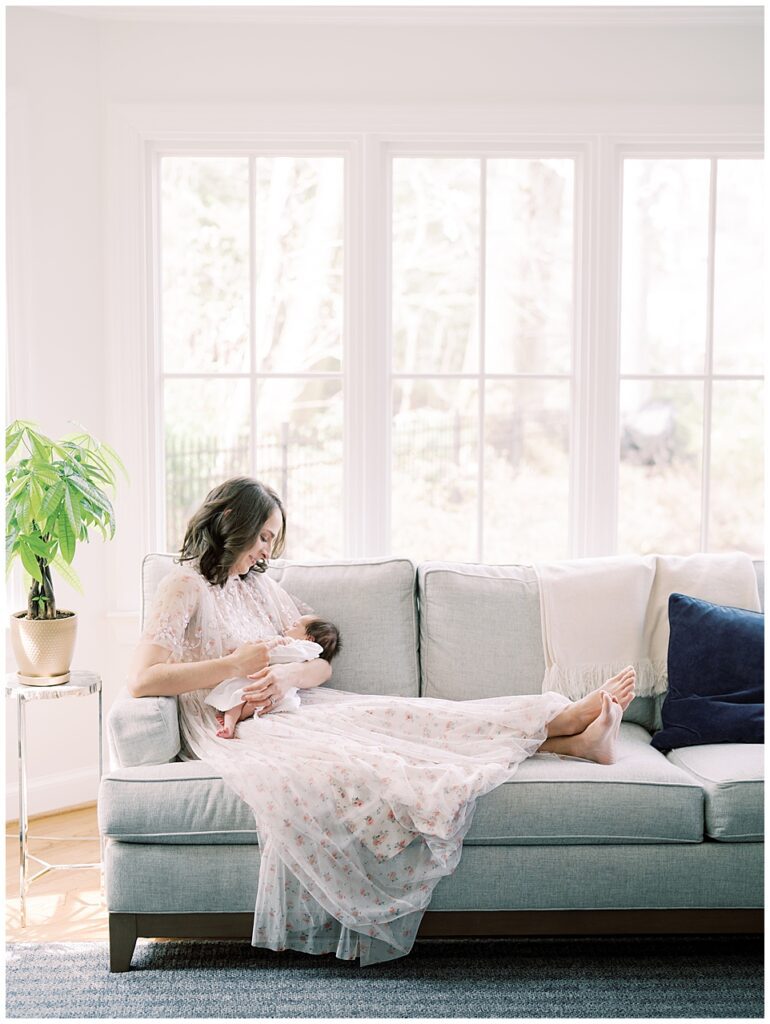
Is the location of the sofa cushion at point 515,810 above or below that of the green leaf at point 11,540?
below

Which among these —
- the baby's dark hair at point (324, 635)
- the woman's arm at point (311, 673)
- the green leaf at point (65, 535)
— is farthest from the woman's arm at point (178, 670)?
the green leaf at point (65, 535)

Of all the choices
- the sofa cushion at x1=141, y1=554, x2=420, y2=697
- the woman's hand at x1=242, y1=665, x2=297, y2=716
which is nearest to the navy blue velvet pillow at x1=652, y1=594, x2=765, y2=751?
the sofa cushion at x1=141, y1=554, x2=420, y2=697

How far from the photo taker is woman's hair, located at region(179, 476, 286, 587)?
9.00ft

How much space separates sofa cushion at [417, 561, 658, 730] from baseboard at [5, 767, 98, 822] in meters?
1.45

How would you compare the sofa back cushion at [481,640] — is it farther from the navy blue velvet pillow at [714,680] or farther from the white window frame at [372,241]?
the white window frame at [372,241]

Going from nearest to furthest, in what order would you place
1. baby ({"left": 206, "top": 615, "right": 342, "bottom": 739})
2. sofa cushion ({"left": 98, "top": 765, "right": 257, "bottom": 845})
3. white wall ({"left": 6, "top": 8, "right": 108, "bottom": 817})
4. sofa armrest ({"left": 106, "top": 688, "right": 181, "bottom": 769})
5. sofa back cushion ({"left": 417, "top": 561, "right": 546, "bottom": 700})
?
sofa cushion ({"left": 98, "top": 765, "right": 257, "bottom": 845})
sofa armrest ({"left": 106, "top": 688, "right": 181, "bottom": 769})
baby ({"left": 206, "top": 615, "right": 342, "bottom": 739})
sofa back cushion ({"left": 417, "top": 561, "right": 546, "bottom": 700})
white wall ({"left": 6, "top": 8, "right": 108, "bottom": 817})

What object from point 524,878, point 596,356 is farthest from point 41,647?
point 596,356

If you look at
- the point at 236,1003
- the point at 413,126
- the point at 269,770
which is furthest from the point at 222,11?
the point at 236,1003

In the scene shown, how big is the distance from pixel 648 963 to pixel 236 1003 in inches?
38.7

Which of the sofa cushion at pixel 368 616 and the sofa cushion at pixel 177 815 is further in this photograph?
the sofa cushion at pixel 368 616

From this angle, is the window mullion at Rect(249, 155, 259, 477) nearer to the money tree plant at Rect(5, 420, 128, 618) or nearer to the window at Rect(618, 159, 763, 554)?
the money tree plant at Rect(5, 420, 128, 618)

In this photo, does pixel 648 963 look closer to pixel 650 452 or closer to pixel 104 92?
pixel 650 452

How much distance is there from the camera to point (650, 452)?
3.81m

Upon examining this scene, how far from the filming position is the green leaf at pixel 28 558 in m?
2.80
